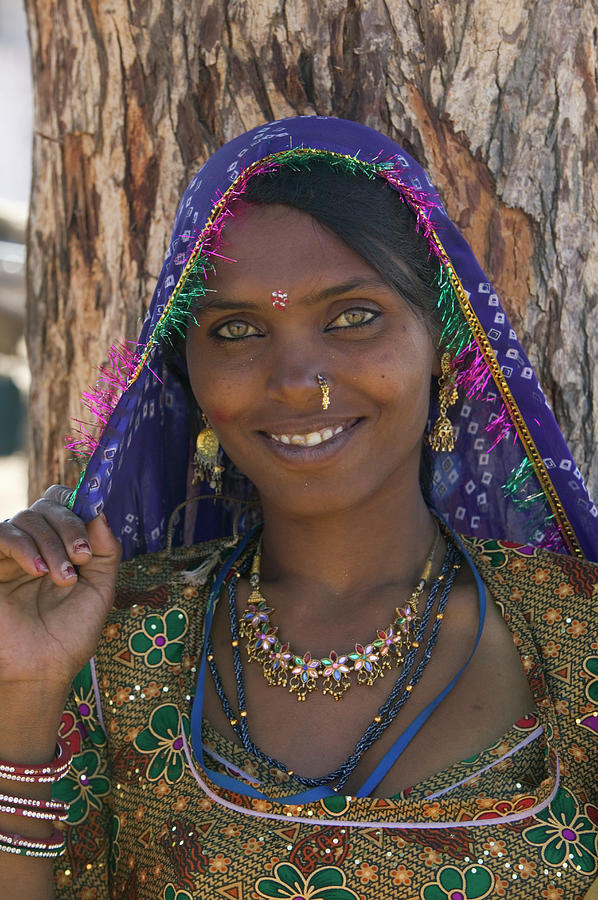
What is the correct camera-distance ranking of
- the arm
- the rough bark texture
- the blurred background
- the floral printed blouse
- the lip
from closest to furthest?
the floral printed blouse < the arm < the lip < the rough bark texture < the blurred background

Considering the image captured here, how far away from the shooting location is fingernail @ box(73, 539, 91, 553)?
2.09 metres

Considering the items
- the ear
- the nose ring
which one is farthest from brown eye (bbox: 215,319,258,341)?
the ear

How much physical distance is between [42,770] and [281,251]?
1168 mm

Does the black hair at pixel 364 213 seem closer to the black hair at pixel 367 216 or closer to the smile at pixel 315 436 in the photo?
the black hair at pixel 367 216

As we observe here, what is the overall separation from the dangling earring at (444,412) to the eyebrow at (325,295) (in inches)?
12.2

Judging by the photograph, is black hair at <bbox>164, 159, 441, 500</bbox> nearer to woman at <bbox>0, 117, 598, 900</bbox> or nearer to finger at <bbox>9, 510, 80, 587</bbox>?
woman at <bbox>0, 117, 598, 900</bbox>

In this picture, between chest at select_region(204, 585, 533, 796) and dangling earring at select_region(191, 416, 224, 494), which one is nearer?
chest at select_region(204, 585, 533, 796)

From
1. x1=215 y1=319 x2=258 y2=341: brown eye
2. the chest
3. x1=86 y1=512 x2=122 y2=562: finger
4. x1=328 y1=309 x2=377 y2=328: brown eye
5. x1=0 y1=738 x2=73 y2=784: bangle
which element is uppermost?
x1=328 y1=309 x2=377 y2=328: brown eye

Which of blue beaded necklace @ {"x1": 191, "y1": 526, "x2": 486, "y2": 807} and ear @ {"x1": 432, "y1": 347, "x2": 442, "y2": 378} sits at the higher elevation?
ear @ {"x1": 432, "y1": 347, "x2": 442, "y2": 378}

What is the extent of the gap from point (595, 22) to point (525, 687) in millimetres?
1726

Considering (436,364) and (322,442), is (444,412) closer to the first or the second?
(436,364)

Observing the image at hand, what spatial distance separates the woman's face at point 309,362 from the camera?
2.11 meters

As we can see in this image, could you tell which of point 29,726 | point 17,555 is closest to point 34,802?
point 29,726

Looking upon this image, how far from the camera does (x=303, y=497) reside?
7.23 ft
